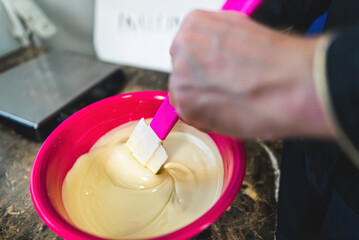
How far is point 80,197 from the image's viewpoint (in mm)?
638

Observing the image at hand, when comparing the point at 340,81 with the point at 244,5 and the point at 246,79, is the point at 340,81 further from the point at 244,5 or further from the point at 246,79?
the point at 244,5

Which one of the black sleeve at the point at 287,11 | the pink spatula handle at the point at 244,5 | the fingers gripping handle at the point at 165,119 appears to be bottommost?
the fingers gripping handle at the point at 165,119

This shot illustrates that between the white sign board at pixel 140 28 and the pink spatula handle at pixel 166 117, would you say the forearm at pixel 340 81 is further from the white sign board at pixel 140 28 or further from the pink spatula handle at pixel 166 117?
the white sign board at pixel 140 28

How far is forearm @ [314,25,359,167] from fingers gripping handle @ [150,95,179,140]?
1.15ft

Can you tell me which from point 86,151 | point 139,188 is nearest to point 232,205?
point 139,188

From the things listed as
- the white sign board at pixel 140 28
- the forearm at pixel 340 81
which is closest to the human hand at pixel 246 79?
the forearm at pixel 340 81

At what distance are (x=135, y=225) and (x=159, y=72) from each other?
766 millimetres

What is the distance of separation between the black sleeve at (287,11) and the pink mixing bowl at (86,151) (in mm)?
282

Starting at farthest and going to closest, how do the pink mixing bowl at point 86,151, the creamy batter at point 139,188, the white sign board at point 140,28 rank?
the white sign board at point 140,28 → the creamy batter at point 139,188 → the pink mixing bowl at point 86,151

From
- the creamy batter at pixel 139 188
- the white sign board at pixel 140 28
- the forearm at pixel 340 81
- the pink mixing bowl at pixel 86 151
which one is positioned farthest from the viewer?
the white sign board at pixel 140 28

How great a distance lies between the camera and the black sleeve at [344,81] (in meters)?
0.30

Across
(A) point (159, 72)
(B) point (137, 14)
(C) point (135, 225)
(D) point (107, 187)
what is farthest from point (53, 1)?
(C) point (135, 225)

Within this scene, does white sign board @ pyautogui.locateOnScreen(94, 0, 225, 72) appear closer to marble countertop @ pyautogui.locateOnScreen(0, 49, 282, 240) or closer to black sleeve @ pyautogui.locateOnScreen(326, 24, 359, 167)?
marble countertop @ pyautogui.locateOnScreen(0, 49, 282, 240)

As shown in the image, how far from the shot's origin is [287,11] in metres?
0.64
